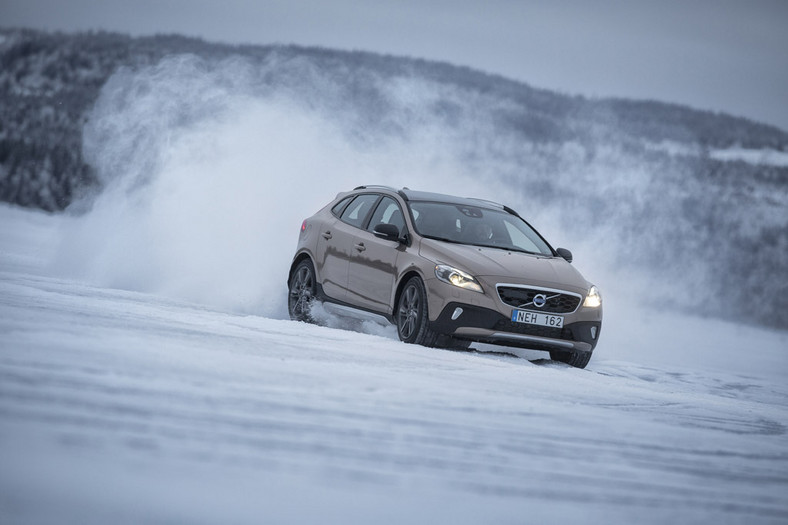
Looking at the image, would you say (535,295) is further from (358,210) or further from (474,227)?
(358,210)

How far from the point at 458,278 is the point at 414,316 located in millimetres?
548

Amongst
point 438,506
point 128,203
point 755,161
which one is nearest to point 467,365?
point 438,506

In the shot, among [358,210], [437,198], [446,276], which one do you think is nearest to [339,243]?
[358,210]

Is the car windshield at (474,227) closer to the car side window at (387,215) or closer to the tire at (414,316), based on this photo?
the car side window at (387,215)

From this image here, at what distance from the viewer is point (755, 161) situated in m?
79.2

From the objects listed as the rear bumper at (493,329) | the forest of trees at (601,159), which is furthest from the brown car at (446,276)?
the forest of trees at (601,159)

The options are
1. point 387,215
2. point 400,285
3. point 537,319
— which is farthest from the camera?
point 387,215

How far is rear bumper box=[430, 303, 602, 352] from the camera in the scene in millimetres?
9906

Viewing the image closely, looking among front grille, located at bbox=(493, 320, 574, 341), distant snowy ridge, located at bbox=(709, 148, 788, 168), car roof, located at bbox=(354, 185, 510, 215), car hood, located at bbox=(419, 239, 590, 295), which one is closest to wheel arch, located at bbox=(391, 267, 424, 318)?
car hood, located at bbox=(419, 239, 590, 295)

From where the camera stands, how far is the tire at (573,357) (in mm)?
10633

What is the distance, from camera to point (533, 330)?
10.1 m

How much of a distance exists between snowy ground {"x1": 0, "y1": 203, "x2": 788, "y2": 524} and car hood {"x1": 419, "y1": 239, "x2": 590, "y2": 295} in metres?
1.17

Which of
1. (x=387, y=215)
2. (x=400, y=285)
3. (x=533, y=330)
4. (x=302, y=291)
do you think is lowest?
(x=302, y=291)

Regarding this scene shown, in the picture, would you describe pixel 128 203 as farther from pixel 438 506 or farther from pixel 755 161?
pixel 755 161
